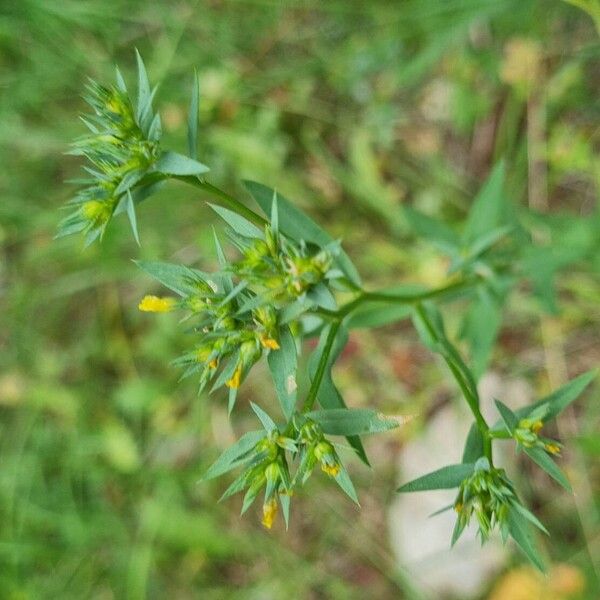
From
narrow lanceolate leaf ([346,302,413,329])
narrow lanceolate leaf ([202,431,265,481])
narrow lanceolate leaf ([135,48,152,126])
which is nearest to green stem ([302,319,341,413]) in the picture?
narrow lanceolate leaf ([202,431,265,481])

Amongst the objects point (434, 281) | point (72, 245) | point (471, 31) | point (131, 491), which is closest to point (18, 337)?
point (72, 245)

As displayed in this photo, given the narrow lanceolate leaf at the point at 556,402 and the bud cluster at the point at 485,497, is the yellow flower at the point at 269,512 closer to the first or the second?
the bud cluster at the point at 485,497

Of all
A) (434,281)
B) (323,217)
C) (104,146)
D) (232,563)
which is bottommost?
(232,563)

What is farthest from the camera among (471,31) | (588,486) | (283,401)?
(471,31)

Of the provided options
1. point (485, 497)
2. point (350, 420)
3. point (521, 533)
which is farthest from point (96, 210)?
point (521, 533)

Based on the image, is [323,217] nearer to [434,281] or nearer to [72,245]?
[434,281]

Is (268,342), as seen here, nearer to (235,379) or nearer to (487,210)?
(235,379)
